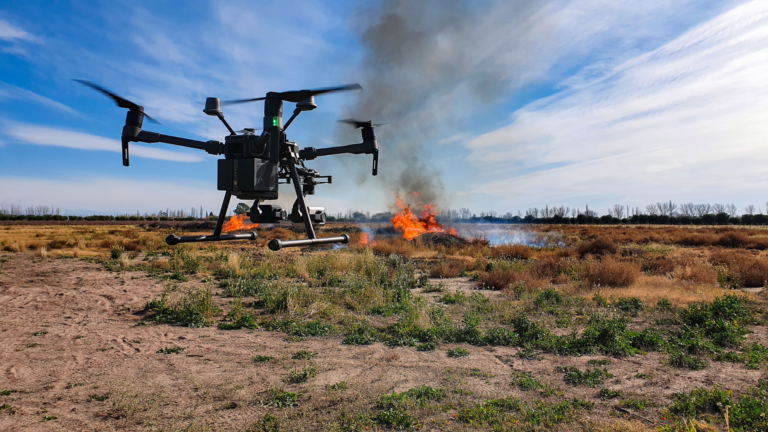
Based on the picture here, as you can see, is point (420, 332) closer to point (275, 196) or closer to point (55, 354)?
point (275, 196)

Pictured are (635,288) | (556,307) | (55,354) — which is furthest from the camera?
(635,288)

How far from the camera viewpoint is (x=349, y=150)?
3.84 metres

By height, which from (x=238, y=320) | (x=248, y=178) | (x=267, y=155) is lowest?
(x=238, y=320)

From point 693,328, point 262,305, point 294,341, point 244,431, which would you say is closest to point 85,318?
point 262,305

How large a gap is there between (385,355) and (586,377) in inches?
161

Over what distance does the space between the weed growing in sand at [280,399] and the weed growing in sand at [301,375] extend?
64 cm

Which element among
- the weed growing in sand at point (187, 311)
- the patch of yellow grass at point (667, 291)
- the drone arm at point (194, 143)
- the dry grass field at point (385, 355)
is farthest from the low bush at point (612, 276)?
the drone arm at point (194, 143)

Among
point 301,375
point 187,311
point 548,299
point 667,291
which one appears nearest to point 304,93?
point 301,375

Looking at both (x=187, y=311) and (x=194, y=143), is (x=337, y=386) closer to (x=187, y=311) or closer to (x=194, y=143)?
(x=194, y=143)

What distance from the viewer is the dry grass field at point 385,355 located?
18.9ft

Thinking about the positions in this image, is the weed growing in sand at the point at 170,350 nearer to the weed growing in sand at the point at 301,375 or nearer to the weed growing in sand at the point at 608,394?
the weed growing in sand at the point at 301,375

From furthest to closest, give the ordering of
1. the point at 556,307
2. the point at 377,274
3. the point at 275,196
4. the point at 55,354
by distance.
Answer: the point at 377,274 < the point at 556,307 < the point at 55,354 < the point at 275,196

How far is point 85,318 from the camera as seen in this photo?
1175 centimetres

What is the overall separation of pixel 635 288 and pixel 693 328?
6.20 m
